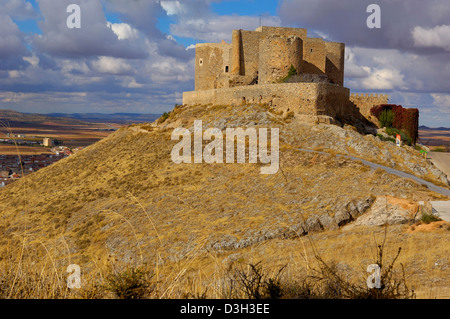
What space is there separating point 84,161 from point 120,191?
41.5ft

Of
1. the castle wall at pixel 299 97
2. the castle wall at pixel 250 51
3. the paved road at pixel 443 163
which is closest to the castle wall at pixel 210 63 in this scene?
the castle wall at pixel 250 51

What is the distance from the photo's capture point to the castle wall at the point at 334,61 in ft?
147

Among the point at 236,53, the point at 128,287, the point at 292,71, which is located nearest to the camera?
the point at 128,287

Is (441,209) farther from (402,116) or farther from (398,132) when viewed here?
(402,116)

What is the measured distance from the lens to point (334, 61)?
4519 cm

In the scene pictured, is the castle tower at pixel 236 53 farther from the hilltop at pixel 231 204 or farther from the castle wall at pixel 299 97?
the hilltop at pixel 231 204

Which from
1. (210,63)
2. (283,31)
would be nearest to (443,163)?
(283,31)

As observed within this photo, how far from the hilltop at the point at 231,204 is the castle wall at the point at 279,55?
15.6 ft

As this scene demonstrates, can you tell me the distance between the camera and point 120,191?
28656 millimetres

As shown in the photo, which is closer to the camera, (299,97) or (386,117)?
(299,97)

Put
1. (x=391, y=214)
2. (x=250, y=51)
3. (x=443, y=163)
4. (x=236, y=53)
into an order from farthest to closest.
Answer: (x=250, y=51) → (x=236, y=53) → (x=443, y=163) → (x=391, y=214)

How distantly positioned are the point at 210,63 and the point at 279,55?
12643 millimetres

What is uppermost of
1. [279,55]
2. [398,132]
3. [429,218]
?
[279,55]
